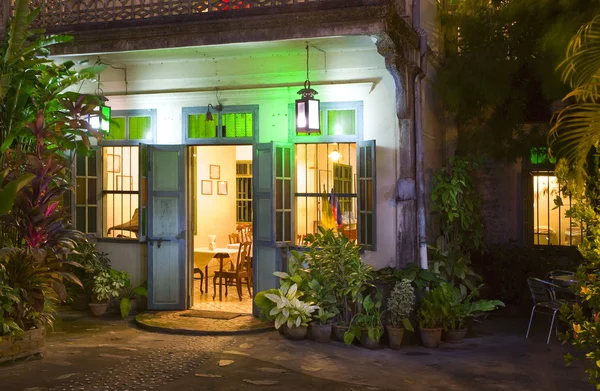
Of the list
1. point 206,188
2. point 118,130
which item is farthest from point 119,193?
point 206,188

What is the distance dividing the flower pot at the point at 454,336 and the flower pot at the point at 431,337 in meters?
0.25

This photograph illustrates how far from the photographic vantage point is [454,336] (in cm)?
946

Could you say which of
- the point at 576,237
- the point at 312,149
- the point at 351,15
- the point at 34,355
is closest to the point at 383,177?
the point at 312,149

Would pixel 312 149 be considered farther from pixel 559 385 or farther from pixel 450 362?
Result: pixel 559 385

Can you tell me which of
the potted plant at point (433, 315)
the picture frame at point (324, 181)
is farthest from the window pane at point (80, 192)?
the potted plant at point (433, 315)

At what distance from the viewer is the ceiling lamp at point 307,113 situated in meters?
9.87

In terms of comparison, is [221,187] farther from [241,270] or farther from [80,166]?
[80,166]

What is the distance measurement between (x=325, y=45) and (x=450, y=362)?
4663 millimetres

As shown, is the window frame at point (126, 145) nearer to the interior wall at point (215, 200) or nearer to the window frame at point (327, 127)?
the window frame at point (327, 127)

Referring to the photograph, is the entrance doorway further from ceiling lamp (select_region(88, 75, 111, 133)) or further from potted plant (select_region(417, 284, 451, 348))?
Result: potted plant (select_region(417, 284, 451, 348))

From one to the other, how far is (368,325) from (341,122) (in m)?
2.98

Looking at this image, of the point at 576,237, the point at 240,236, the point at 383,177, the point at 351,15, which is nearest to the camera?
the point at 351,15

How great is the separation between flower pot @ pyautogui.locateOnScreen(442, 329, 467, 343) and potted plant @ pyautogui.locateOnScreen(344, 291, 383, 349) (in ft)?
3.08

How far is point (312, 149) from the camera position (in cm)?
1113
